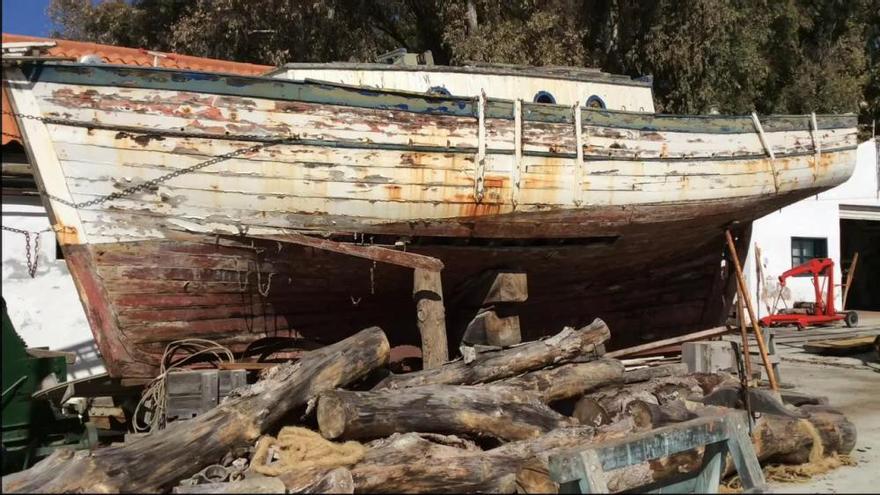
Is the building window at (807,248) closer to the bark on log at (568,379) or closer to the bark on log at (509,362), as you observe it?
the bark on log at (509,362)

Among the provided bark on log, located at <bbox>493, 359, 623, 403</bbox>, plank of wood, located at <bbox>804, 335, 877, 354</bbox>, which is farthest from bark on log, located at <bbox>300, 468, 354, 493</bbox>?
plank of wood, located at <bbox>804, 335, 877, 354</bbox>

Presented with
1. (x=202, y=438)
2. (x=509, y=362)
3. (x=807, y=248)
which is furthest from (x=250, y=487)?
(x=807, y=248)

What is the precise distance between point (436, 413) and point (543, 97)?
4.37m

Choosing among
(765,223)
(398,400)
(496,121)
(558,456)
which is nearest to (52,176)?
(398,400)

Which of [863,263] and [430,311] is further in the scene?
[863,263]

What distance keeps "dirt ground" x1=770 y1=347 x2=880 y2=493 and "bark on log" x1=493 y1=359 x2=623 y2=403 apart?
5.64 ft

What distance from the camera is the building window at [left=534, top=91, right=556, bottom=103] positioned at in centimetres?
809

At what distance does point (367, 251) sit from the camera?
624 cm

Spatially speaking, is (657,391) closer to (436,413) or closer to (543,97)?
(436,413)

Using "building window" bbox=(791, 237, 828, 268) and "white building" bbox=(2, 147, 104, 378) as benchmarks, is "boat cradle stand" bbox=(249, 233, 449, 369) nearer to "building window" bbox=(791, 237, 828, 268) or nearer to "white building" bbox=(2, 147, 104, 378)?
"white building" bbox=(2, 147, 104, 378)

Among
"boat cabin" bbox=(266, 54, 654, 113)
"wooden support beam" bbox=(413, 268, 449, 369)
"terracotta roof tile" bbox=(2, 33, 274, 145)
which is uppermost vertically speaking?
"terracotta roof tile" bbox=(2, 33, 274, 145)

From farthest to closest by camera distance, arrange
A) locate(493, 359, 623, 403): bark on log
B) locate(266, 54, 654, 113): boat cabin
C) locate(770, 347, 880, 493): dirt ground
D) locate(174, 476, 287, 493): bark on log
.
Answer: locate(266, 54, 654, 113): boat cabin → locate(493, 359, 623, 403): bark on log → locate(770, 347, 880, 493): dirt ground → locate(174, 476, 287, 493): bark on log

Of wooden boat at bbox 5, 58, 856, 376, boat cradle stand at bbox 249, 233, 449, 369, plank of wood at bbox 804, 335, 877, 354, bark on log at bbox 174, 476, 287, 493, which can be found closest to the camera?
bark on log at bbox 174, 476, 287, 493

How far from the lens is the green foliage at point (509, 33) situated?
15.1 m
